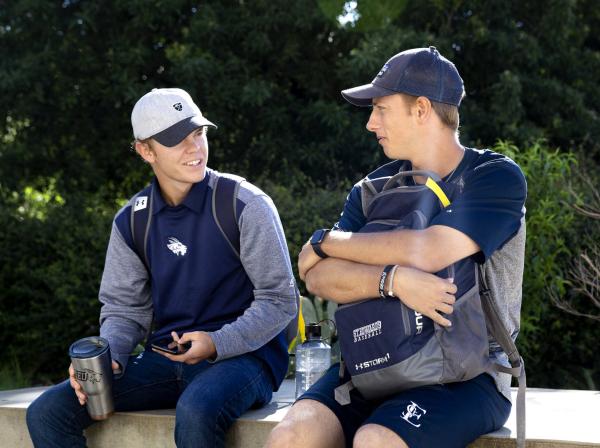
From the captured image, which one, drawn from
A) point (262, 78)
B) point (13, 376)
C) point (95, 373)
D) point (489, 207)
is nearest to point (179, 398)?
point (95, 373)

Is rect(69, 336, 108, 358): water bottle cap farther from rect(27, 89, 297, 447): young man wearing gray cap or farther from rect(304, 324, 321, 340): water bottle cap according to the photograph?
rect(304, 324, 321, 340): water bottle cap

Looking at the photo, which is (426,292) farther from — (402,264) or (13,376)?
(13,376)

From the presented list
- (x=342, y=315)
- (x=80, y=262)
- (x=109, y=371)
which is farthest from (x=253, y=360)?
(x=80, y=262)

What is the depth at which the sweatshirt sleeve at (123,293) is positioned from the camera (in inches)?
158

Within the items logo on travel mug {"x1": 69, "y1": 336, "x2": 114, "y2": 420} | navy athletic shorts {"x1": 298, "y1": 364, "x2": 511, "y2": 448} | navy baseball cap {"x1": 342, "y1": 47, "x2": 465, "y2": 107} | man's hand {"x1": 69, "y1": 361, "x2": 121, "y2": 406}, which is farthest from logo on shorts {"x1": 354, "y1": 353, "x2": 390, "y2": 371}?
man's hand {"x1": 69, "y1": 361, "x2": 121, "y2": 406}

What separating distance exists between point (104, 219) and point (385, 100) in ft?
15.9

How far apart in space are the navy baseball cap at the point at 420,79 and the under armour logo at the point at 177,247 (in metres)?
1.02

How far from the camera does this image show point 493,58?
988cm

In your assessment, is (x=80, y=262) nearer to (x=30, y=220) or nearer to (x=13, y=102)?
(x=30, y=220)

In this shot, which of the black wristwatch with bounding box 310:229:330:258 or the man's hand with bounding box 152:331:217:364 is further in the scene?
the man's hand with bounding box 152:331:217:364

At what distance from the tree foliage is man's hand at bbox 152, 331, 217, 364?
4.65m

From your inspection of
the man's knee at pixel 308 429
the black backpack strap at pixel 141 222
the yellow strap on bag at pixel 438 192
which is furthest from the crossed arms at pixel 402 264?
the black backpack strap at pixel 141 222

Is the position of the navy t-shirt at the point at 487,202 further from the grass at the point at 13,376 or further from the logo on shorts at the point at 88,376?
the grass at the point at 13,376

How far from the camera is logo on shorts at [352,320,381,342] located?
3.02 metres
